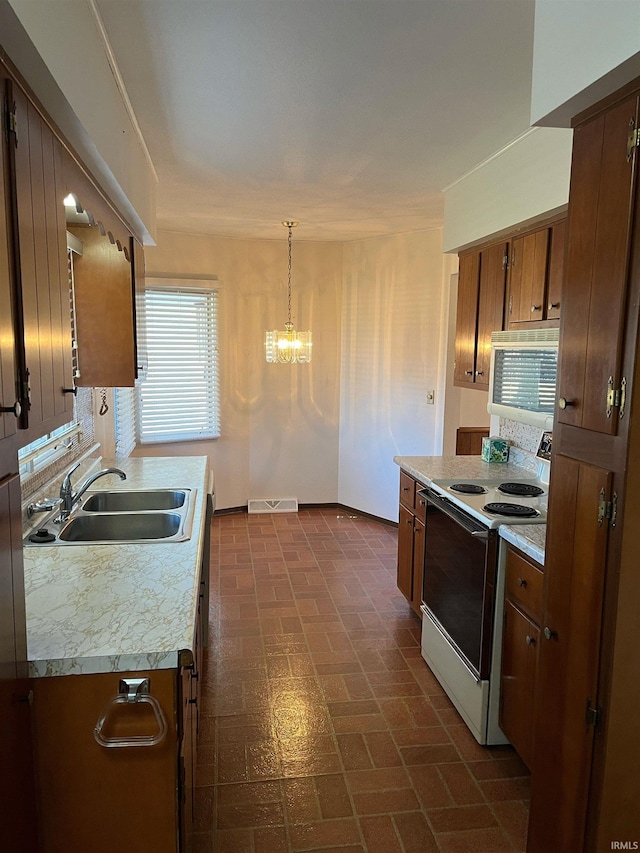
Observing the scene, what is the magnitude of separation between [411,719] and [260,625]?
1.18m

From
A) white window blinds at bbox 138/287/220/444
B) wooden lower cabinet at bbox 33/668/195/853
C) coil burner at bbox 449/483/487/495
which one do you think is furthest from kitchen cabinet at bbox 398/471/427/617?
white window blinds at bbox 138/287/220/444

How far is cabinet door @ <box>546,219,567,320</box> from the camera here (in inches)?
111

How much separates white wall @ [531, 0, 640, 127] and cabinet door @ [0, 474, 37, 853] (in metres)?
1.59

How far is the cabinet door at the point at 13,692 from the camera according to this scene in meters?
1.15

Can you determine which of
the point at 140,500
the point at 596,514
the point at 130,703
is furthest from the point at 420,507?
the point at 130,703

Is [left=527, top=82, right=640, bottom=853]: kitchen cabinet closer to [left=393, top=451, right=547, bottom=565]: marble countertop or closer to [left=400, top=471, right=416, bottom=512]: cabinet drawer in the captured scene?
[left=393, top=451, right=547, bottom=565]: marble countertop

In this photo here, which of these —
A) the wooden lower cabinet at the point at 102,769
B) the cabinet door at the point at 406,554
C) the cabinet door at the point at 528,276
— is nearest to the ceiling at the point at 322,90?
the cabinet door at the point at 528,276

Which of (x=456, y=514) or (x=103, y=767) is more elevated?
(x=456, y=514)

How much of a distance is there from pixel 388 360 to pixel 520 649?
3.60 m

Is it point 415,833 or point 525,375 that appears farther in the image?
point 525,375

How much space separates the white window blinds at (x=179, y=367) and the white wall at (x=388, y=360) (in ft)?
4.46

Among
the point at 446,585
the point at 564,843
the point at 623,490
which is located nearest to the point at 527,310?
the point at 446,585

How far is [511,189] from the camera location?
3094 millimetres

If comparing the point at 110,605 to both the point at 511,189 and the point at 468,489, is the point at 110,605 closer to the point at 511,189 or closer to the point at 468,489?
the point at 468,489
